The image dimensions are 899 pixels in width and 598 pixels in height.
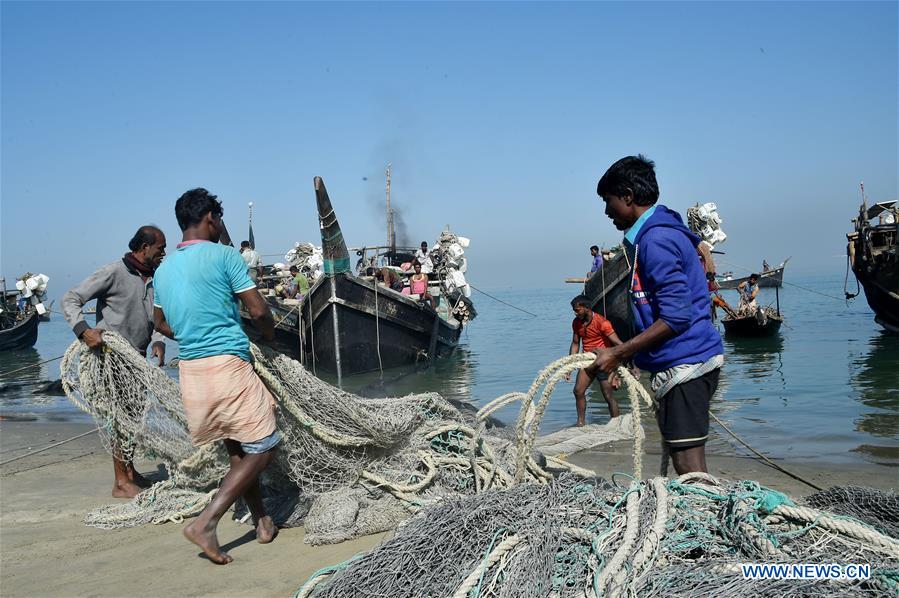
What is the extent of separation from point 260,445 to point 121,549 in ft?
3.31

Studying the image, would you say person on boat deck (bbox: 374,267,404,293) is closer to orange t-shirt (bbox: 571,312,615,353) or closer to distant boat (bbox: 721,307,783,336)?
distant boat (bbox: 721,307,783,336)

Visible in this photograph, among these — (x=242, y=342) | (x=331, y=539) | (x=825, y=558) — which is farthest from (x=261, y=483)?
(x=825, y=558)

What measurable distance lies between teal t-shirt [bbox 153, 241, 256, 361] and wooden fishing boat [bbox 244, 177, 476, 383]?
10.1 meters

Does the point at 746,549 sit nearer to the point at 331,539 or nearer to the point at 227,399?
the point at 331,539

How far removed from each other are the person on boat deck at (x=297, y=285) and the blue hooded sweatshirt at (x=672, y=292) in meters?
15.3

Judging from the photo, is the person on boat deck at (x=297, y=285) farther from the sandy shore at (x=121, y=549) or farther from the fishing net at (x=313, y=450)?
the fishing net at (x=313, y=450)

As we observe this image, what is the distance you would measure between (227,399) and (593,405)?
26.7 feet

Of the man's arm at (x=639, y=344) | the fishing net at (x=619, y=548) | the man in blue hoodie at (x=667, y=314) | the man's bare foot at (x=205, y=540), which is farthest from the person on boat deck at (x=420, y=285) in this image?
the fishing net at (x=619, y=548)

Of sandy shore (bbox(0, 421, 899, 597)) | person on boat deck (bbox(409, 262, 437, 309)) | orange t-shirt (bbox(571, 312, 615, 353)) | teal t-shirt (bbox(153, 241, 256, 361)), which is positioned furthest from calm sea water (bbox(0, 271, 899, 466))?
teal t-shirt (bbox(153, 241, 256, 361))

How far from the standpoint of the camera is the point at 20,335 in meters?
29.2

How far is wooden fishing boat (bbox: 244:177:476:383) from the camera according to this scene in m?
14.5

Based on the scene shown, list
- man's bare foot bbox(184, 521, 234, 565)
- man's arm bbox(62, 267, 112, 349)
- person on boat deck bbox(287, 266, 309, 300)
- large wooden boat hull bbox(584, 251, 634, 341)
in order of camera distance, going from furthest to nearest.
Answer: person on boat deck bbox(287, 266, 309, 300)
large wooden boat hull bbox(584, 251, 634, 341)
man's arm bbox(62, 267, 112, 349)
man's bare foot bbox(184, 521, 234, 565)

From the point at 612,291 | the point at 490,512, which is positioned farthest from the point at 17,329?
the point at 490,512

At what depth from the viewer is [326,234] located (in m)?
12.6
